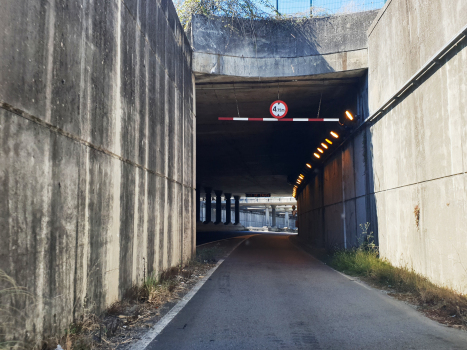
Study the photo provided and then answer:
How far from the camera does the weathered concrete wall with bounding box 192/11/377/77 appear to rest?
12.9m

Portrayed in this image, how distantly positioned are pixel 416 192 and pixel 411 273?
1.79 m

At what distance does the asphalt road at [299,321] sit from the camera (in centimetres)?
467

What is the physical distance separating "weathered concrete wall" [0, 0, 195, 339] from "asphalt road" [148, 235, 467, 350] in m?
1.34

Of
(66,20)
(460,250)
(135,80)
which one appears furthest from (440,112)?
(66,20)

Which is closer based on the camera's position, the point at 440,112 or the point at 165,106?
the point at 440,112

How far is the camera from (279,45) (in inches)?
532

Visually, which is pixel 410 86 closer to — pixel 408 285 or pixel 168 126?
pixel 408 285

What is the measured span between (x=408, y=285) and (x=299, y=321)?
3359mm

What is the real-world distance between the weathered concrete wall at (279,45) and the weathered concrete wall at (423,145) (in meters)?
1.38

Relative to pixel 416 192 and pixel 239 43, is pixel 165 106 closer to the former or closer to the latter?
pixel 239 43

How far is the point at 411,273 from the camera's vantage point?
27.5ft

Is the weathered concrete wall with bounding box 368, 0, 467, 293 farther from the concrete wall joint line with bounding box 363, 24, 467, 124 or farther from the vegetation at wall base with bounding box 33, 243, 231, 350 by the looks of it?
the vegetation at wall base with bounding box 33, 243, 231, 350

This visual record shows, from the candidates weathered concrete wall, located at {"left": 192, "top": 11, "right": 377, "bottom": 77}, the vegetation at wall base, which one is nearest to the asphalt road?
the vegetation at wall base

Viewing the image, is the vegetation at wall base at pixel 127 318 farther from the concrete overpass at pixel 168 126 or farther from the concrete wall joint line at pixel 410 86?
the concrete wall joint line at pixel 410 86
